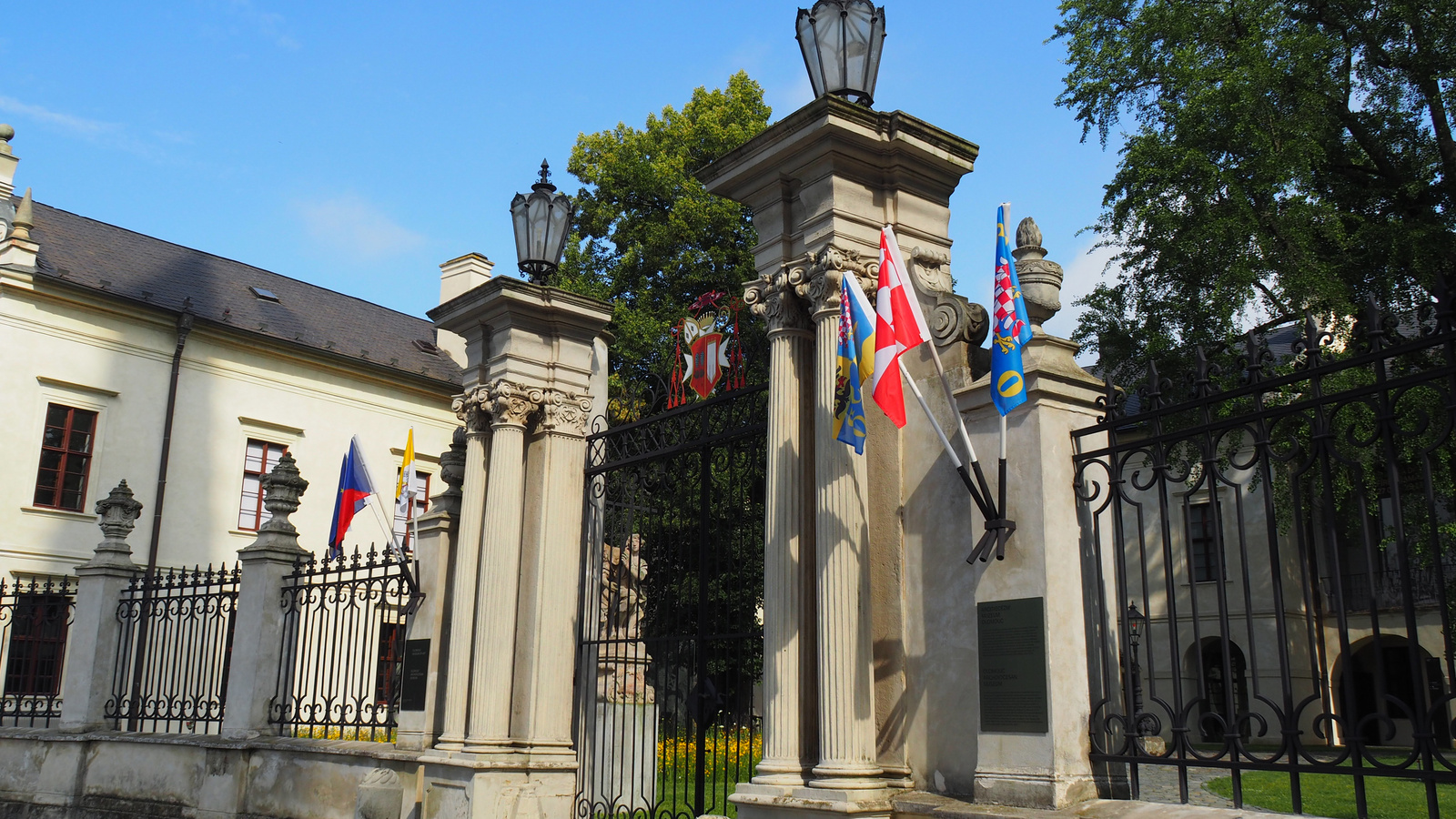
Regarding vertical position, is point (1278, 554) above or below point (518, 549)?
below

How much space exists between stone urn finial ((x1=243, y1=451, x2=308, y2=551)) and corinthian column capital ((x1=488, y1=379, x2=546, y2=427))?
10.7 ft

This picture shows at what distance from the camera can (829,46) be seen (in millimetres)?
7117

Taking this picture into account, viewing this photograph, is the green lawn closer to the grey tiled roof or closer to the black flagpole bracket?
the black flagpole bracket

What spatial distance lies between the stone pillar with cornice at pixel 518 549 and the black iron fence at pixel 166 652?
150 inches

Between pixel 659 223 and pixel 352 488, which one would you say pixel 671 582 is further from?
pixel 659 223

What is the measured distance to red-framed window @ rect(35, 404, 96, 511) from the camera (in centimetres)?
2305

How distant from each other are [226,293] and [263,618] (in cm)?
1880

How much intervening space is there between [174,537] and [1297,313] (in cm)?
2230

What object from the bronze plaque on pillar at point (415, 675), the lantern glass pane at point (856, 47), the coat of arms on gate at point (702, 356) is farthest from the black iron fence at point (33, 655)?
the lantern glass pane at point (856, 47)

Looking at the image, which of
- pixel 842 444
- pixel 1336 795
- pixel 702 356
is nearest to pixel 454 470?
pixel 702 356

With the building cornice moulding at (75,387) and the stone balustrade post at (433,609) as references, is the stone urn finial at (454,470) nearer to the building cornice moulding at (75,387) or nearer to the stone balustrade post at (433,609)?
the stone balustrade post at (433,609)

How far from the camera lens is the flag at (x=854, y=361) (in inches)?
240

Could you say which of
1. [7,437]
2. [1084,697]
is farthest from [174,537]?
[1084,697]

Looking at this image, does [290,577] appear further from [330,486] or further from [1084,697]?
[330,486]
